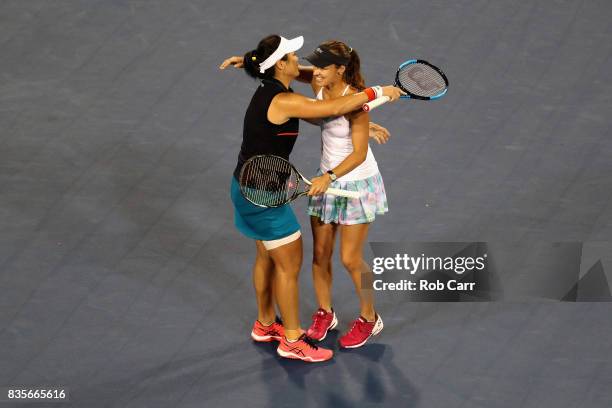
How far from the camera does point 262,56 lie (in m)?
6.13

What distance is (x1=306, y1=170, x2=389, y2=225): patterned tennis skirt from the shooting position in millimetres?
6410

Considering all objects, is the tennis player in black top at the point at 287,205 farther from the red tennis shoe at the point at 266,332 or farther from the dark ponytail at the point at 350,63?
the dark ponytail at the point at 350,63

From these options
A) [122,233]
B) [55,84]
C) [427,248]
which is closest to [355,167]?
[427,248]

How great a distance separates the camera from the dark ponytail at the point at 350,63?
6160 millimetres

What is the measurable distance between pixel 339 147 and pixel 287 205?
45cm

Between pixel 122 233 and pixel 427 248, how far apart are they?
6.72 feet

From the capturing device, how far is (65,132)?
29.2 ft

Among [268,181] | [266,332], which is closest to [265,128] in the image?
[268,181]

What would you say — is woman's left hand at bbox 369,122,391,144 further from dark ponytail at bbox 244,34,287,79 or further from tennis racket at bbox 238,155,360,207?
dark ponytail at bbox 244,34,287,79

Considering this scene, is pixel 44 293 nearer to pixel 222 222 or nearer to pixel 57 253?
pixel 57 253

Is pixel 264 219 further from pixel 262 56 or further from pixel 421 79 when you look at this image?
pixel 421 79

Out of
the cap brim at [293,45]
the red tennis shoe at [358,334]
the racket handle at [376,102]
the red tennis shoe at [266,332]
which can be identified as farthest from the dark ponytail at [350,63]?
the red tennis shoe at [266,332]

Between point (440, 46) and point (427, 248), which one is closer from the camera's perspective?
point (427, 248)

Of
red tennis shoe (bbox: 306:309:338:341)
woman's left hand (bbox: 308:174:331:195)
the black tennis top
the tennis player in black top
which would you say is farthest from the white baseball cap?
red tennis shoe (bbox: 306:309:338:341)
